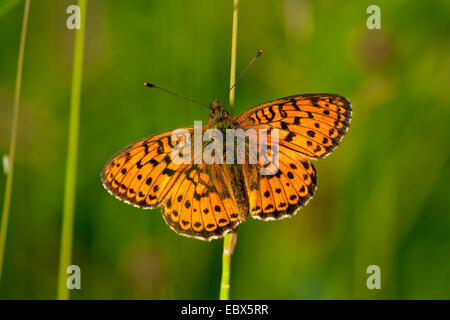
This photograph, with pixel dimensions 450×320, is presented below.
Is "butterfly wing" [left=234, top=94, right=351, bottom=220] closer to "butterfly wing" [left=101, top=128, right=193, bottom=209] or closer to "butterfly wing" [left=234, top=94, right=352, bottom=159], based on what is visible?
"butterfly wing" [left=234, top=94, right=352, bottom=159]

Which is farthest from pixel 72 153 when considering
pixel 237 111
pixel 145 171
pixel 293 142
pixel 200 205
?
pixel 237 111

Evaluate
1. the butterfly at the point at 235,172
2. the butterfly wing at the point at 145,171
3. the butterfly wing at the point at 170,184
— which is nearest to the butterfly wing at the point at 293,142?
the butterfly at the point at 235,172

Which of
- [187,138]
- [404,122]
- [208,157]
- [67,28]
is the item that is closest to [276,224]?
[208,157]

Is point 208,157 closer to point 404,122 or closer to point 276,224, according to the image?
point 276,224

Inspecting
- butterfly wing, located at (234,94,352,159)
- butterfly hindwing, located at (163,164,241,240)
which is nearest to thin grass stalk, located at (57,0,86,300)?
butterfly hindwing, located at (163,164,241,240)
